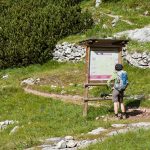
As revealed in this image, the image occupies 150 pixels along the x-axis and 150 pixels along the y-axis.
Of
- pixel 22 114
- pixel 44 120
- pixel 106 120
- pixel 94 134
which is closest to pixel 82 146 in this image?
pixel 94 134

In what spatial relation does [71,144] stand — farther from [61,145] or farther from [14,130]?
[14,130]

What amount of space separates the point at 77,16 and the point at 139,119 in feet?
71.7

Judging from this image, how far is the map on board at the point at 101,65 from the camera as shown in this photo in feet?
65.2

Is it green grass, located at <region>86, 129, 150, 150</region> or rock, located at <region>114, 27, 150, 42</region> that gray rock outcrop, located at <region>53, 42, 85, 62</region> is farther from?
green grass, located at <region>86, 129, 150, 150</region>

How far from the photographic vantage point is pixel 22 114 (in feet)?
72.3

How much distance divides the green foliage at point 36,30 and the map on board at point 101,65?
1656 centimetres

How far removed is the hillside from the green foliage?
67cm

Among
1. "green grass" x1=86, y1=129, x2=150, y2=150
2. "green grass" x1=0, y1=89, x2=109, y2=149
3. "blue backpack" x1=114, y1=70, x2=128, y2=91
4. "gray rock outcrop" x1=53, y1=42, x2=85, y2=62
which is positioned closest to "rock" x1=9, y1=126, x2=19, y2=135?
"green grass" x1=0, y1=89, x2=109, y2=149

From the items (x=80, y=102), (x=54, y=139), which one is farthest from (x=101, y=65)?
(x=54, y=139)

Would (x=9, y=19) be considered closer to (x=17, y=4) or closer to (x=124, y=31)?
(x=17, y=4)

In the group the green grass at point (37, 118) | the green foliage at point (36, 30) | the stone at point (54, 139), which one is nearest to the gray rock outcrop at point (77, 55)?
the green foliage at point (36, 30)

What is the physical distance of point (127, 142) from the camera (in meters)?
13.3

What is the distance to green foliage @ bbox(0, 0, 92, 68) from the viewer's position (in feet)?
120

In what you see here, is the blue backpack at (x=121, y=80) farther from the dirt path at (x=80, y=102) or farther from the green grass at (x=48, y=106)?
the green grass at (x=48, y=106)
